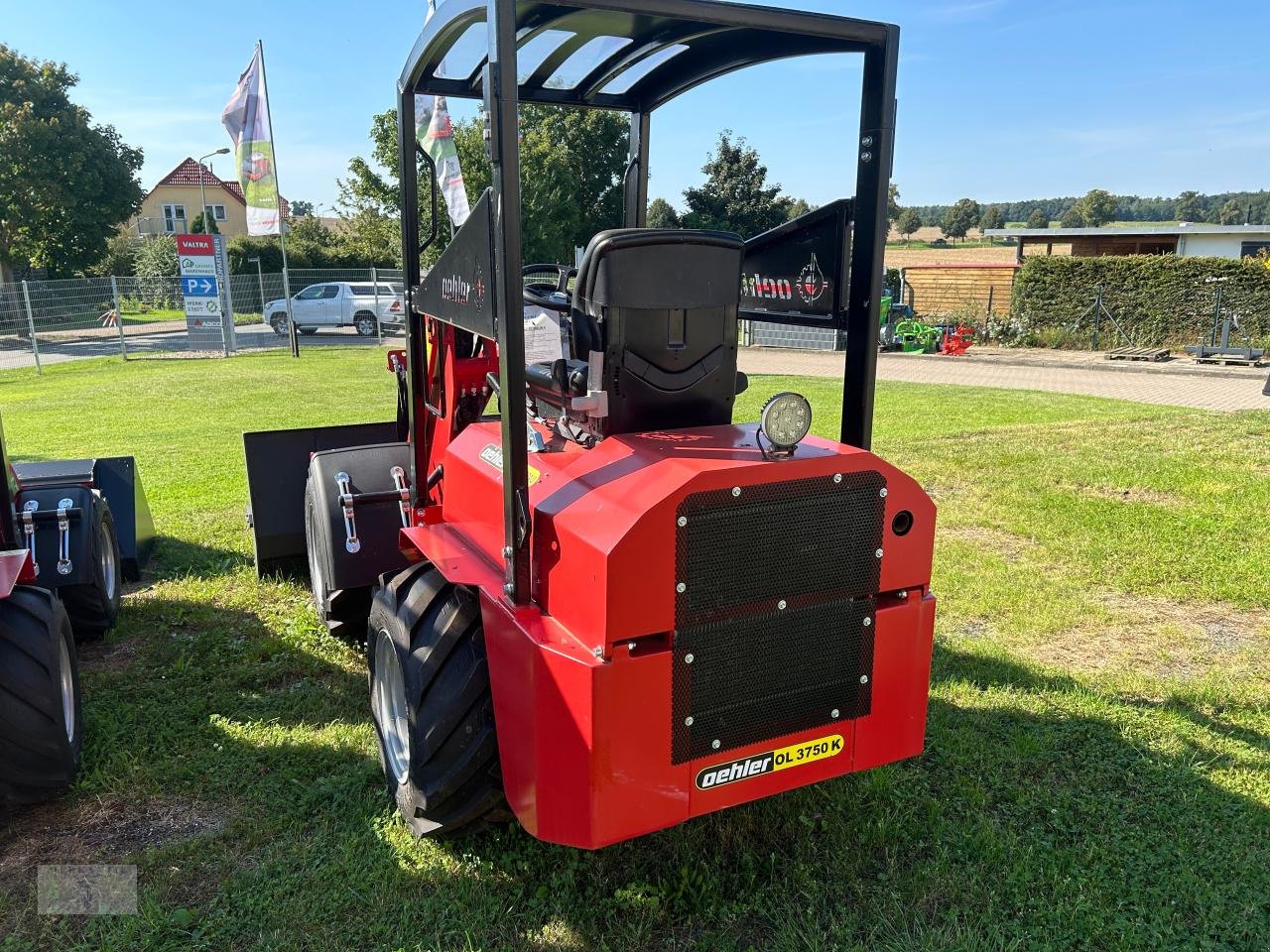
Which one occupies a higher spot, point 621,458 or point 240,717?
point 621,458

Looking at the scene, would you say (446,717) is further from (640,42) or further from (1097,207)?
(1097,207)

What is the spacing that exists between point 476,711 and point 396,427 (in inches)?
93.5

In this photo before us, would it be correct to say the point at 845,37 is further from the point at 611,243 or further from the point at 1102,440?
the point at 1102,440

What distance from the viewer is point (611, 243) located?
2713 millimetres

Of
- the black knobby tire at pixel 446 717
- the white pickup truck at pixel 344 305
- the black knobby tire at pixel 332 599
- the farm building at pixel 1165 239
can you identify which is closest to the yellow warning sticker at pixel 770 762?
the black knobby tire at pixel 446 717

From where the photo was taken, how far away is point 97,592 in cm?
443

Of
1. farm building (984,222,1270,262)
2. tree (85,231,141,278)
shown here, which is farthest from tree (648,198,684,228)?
tree (85,231,141,278)

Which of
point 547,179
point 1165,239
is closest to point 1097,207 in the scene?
point 1165,239

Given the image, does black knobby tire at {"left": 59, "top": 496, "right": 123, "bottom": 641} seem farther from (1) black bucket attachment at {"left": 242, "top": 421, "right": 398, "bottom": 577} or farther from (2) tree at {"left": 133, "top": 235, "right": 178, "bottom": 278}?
(2) tree at {"left": 133, "top": 235, "right": 178, "bottom": 278}

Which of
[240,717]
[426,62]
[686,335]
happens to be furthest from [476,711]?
[426,62]

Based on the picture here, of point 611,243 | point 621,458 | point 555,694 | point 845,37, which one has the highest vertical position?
point 845,37

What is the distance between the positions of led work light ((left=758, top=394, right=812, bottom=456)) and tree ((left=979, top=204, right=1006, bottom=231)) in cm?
8375

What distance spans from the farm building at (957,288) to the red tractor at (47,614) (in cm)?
2341

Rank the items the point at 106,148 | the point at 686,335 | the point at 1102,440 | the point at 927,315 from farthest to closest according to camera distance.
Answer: the point at 106,148 < the point at 927,315 < the point at 1102,440 < the point at 686,335
